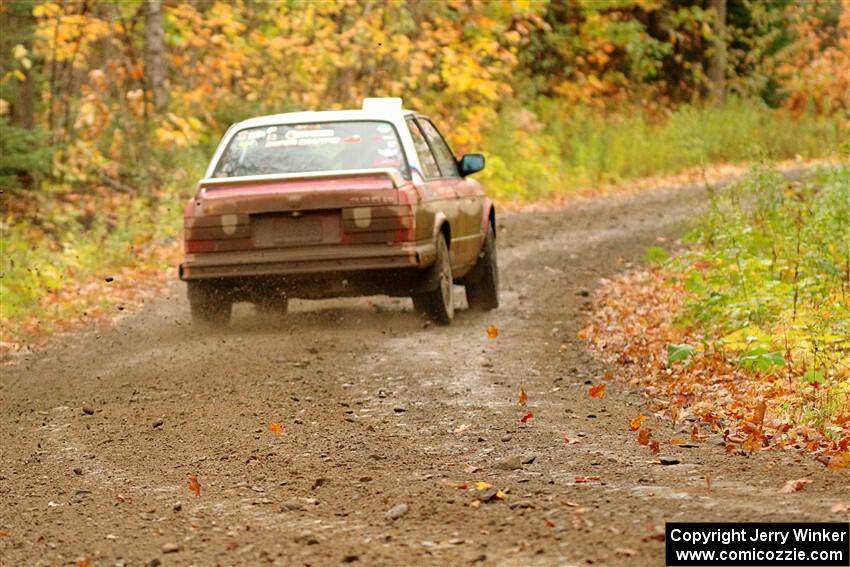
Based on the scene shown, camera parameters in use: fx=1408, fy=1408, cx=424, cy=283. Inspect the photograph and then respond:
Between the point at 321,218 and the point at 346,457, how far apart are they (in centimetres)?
438

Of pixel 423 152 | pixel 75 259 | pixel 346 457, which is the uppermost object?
pixel 423 152

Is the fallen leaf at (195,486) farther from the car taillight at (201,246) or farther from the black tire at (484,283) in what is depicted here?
the black tire at (484,283)

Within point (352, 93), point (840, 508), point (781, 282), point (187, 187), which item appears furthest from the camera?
point (352, 93)

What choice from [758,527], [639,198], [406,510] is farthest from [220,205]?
Result: [639,198]

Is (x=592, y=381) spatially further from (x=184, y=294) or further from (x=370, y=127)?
(x=184, y=294)

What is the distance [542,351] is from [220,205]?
9.02ft

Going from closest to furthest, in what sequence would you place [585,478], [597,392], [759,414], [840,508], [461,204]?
[840,508] → [585,478] → [759,414] → [597,392] → [461,204]

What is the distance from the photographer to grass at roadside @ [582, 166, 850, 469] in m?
7.56

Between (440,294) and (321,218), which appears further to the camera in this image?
(440,294)

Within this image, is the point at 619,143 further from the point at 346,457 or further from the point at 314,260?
the point at 346,457

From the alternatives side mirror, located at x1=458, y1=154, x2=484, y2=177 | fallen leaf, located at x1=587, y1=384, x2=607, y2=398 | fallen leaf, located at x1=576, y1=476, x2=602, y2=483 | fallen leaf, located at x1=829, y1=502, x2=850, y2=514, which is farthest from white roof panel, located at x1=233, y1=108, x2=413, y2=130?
fallen leaf, located at x1=829, y1=502, x2=850, y2=514

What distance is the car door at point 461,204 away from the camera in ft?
40.9

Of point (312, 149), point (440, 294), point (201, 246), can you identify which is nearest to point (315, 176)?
point (312, 149)

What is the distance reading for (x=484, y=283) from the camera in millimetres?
13219
